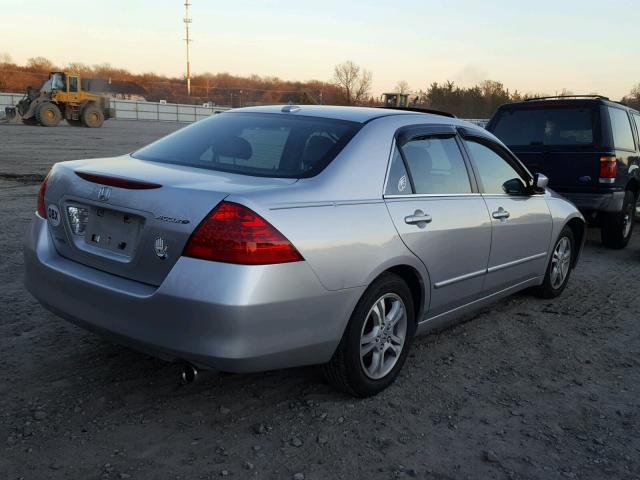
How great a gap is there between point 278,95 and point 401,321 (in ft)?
227

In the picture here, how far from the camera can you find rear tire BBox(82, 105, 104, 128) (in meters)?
30.9

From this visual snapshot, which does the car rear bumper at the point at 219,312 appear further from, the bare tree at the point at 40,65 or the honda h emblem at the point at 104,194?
the bare tree at the point at 40,65

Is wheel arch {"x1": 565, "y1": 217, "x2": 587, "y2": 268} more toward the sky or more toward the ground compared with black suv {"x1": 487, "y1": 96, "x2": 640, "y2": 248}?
more toward the ground

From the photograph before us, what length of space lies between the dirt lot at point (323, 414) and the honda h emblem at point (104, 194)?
644 millimetres

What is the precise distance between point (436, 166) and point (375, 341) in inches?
48.1

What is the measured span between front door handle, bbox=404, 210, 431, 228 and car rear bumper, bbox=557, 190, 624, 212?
466cm

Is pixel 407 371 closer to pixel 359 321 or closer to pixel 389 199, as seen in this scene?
pixel 359 321

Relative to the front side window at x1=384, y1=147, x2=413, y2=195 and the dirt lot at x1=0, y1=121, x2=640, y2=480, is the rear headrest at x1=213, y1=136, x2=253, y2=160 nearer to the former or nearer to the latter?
the front side window at x1=384, y1=147, x2=413, y2=195

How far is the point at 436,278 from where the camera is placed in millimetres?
3658

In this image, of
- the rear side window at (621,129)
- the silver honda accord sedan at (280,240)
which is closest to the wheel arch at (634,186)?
the rear side window at (621,129)

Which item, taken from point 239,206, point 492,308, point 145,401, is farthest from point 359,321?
point 492,308

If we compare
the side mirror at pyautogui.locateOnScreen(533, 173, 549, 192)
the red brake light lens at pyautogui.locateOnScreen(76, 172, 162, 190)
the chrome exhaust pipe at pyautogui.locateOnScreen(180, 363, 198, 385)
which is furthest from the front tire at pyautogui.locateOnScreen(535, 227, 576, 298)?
the red brake light lens at pyautogui.locateOnScreen(76, 172, 162, 190)

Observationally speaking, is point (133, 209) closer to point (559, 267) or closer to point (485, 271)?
point (485, 271)

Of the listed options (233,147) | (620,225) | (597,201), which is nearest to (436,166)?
(233,147)
